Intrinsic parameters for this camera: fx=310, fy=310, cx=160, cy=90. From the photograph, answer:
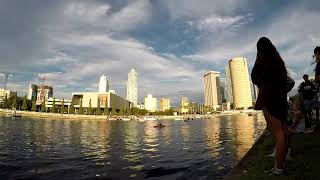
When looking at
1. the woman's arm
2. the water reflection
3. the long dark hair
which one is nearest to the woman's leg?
the woman's arm

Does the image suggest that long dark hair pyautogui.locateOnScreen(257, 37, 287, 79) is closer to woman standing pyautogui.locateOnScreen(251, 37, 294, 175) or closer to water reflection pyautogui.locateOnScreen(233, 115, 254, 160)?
woman standing pyautogui.locateOnScreen(251, 37, 294, 175)

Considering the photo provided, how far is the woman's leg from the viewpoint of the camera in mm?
7844

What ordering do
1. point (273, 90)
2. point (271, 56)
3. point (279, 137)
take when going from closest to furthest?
point (279, 137) → point (273, 90) → point (271, 56)

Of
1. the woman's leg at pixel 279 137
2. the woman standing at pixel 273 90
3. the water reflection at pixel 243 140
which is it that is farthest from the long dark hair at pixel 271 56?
the water reflection at pixel 243 140

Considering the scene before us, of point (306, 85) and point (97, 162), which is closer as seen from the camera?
point (306, 85)

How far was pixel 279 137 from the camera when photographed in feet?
26.1

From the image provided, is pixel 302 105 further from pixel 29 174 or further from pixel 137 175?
pixel 29 174

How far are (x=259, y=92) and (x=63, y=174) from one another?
11.4 meters

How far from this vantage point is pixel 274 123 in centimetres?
805

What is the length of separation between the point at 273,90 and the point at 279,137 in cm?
122

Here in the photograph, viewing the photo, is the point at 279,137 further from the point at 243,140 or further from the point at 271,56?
the point at 243,140

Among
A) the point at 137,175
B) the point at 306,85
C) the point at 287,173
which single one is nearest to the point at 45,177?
the point at 137,175

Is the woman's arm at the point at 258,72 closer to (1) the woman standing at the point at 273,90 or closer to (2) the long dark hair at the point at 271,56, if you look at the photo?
(1) the woman standing at the point at 273,90

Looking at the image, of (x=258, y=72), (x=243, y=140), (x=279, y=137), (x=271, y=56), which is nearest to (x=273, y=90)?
(x=258, y=72)
